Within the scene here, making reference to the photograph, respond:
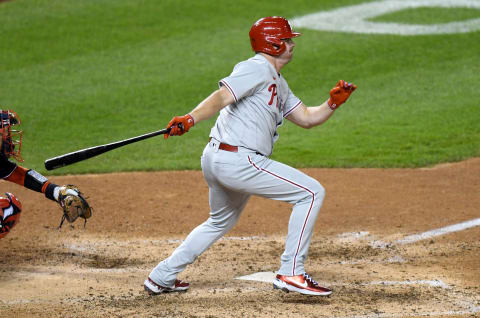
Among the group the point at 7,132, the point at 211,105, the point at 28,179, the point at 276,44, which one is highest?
the point at 276,44

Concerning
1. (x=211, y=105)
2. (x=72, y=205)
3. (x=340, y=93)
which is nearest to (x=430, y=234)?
(x=340, y=93)

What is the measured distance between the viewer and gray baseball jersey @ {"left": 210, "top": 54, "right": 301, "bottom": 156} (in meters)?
4.90

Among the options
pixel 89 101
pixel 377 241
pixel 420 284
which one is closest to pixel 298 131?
pixel 89 101

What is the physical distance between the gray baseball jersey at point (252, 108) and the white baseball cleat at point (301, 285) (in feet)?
2.87

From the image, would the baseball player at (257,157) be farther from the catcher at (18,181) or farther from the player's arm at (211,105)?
the catcher at (18,181)

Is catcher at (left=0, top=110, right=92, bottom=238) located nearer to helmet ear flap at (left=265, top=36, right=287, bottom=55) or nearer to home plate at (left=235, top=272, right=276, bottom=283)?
home plate at (left=235, top=272, right=276, bottom=283)

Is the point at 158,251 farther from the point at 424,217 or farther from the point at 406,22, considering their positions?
the point at 406,22

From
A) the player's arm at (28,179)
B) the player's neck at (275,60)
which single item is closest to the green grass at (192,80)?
the player's arm at (28,179)

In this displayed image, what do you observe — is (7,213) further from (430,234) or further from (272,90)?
(430,234)

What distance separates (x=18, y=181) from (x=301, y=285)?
229 centimetres

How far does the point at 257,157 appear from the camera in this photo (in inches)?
195

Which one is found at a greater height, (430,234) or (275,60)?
(275,60)

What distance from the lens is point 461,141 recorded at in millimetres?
9250

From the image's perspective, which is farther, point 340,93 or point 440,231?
point 440,231
